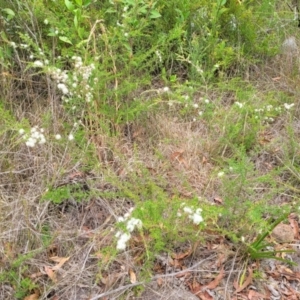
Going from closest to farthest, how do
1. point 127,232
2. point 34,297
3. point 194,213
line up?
point 127,232 < point 194,213 < point 34,297

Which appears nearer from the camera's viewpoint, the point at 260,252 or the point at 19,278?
the point at 19,278

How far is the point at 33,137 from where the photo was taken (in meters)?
1.77

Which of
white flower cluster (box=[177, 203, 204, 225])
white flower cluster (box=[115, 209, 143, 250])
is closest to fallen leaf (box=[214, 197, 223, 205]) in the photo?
white flower cluster (box=[177, 203, 204, 225])

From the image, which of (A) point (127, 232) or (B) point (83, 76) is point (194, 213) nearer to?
(A) point (127, 232)

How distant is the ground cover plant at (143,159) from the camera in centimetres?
174

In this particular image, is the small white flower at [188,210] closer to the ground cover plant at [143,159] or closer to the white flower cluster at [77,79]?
the ground cover plant at [143,159]

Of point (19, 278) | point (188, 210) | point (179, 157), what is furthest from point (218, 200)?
point (19, 278)

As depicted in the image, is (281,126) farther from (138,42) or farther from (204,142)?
(138,42)

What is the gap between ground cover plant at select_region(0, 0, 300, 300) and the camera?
1742mm

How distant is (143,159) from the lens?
87.0 inches

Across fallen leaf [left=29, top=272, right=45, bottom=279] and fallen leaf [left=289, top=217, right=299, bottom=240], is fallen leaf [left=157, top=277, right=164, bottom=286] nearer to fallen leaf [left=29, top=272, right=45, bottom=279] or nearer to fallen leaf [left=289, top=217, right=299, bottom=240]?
fallen leaf [left=29, top=272, right=45, bottom=279]

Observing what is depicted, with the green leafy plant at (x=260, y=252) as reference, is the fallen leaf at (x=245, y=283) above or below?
below

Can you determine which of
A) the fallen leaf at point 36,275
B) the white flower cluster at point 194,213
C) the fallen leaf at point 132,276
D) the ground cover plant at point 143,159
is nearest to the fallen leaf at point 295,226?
the ground cover plant at point 143,159

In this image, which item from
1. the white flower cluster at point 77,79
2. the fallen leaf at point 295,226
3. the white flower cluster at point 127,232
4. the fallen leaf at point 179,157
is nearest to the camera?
the white flower cluster at point 127,232
